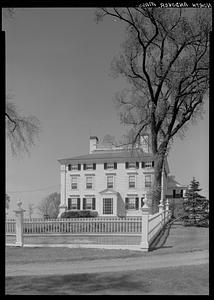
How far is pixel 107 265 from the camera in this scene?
20.4 ft

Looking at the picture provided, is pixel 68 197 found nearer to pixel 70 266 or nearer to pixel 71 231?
pixel 71 231

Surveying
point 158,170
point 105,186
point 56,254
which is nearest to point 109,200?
point 105,186

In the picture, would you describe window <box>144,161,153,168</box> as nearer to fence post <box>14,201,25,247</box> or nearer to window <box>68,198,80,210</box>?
window <box>68,198,80,210</box>

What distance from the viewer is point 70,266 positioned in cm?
619

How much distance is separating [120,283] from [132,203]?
19.6m

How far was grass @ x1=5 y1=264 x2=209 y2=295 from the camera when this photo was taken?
4270mm

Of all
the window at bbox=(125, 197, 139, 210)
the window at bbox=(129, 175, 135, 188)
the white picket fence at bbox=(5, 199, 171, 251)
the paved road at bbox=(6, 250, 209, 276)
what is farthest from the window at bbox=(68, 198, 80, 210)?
the paved road at bbox=(6, 250, 209, 276)

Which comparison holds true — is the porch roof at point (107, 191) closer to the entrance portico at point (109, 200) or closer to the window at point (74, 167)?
the entrance portico at point (109, 200)

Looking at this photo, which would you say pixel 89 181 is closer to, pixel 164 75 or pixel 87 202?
pixel 87 202

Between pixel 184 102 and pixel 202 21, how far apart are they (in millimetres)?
3601

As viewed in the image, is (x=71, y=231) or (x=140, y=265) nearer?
(x=140, y=265)

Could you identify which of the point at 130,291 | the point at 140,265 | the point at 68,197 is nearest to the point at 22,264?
the point at 140,265

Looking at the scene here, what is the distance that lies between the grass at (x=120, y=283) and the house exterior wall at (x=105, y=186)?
1711 centimetres

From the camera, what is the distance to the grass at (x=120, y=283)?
4270mm
